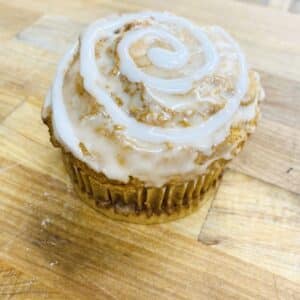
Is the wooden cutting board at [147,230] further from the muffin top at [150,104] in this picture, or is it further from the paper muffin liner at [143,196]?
the muffin top at [150,104]

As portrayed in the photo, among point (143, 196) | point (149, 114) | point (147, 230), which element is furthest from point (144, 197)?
point (149, 114)

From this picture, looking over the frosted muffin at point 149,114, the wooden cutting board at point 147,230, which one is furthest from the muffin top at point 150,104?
the wooden cutting board at point 147,230

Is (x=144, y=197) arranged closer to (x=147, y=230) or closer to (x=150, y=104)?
(x=147, y=230)

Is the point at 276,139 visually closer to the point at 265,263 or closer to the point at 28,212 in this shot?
the point at 265,263

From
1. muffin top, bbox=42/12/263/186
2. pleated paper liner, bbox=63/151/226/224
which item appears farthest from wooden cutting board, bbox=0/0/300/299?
muffin top, bbox=42/12/263/186

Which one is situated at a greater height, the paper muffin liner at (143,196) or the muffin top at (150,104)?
the muffin top at (150,104)

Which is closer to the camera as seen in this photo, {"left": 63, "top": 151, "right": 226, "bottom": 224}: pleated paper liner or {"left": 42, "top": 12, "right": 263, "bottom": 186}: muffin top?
{"left": 42, "top": 12, "right": 263, "bottom": 186}: muffin top

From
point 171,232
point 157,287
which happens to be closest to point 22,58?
point 171,232

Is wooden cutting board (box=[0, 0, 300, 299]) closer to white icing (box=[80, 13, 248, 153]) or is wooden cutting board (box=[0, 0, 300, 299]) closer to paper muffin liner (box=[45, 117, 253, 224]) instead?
paper muffin liner (box=[45, 117, 253, 224])
